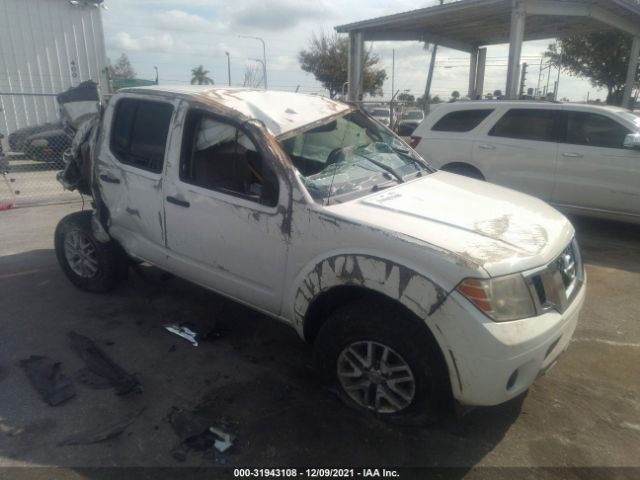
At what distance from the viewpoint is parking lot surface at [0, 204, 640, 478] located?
2.46 metres

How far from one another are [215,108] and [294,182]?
0.87 m

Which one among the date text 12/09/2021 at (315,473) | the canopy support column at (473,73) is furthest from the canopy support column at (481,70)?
the date text 12/09/2021 at (315,473)

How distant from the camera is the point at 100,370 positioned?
319 cm

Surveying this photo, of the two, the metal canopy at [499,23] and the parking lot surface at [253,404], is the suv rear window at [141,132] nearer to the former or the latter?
the parking lot surface at [253,404]

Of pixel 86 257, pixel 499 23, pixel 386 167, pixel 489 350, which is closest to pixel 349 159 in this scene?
pixel 386 167

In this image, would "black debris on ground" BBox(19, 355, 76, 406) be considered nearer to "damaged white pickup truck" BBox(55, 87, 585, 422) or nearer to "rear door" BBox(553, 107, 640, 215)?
"damaged white pickup truck" BBox(55, 87, 585, 422)

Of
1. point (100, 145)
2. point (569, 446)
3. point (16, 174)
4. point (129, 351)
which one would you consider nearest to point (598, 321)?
point (569, 446)

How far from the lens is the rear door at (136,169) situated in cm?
348

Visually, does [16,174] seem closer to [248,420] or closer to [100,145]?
[100,145]

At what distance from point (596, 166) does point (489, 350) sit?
4.95 m

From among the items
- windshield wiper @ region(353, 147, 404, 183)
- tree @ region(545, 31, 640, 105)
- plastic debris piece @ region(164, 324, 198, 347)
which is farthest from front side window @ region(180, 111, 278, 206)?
tree @ region(545, 31, 640, 105)

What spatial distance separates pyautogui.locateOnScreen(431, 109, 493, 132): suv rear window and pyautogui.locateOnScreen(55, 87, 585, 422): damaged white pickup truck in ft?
11.4

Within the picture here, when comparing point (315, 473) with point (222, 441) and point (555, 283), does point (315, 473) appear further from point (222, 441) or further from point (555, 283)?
point (555, 283)

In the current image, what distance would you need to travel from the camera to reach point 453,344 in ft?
7.34
